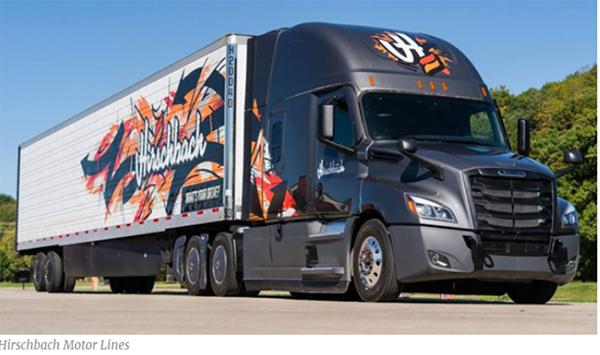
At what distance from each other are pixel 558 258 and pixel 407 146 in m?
2.52

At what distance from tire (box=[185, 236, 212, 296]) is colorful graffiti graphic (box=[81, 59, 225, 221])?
2.15 ft

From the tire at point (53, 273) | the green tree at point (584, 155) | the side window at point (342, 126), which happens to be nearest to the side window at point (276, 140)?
the side window at point (342, 126)

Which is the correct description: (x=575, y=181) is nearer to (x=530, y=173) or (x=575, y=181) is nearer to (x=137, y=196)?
(x=137, y=196)

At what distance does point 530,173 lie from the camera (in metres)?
14.2

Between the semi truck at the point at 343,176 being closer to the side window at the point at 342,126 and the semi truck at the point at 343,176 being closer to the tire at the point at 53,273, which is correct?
the side window at the point at 342,126

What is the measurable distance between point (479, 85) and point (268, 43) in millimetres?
3599

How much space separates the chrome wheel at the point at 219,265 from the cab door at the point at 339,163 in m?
3.38

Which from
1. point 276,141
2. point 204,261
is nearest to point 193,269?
point 204,261

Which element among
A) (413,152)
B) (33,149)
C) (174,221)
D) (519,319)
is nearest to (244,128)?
(174,221)

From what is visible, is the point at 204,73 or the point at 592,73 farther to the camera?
the point at 592,73

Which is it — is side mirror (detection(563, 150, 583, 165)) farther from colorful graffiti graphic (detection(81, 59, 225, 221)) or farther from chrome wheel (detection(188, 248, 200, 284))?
chrome wheel (detection(188, 248, 200, 284))

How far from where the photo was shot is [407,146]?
1373 cm

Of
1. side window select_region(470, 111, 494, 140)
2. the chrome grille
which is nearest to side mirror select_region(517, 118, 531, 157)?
side window select_region(470, 111, 494, 140)
